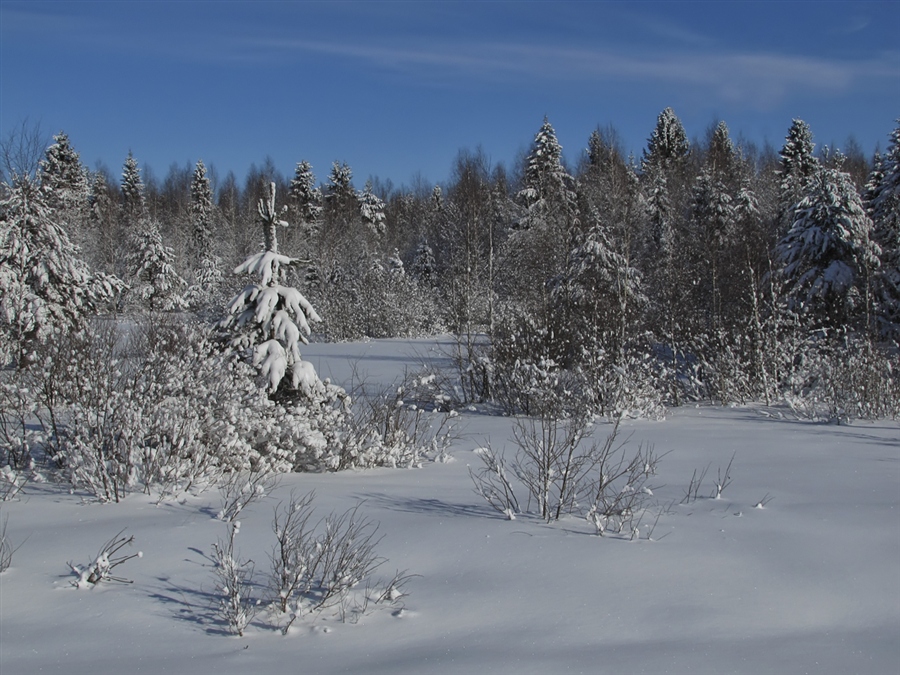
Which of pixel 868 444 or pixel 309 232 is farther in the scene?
pixel 309 232

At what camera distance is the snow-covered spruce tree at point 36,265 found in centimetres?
1680

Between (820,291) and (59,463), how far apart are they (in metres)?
19.0

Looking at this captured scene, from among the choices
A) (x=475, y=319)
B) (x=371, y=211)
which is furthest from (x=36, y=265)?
(x=371, y=211)

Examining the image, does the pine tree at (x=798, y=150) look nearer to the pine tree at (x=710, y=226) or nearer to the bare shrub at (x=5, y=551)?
the pine tree at (x=710, y=226)

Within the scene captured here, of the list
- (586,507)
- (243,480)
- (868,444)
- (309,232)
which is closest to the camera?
(586,507)

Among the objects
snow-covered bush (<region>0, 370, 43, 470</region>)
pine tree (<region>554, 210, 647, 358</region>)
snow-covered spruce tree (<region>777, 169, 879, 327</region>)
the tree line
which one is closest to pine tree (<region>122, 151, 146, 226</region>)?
the tree line

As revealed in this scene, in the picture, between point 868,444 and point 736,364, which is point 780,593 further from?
point 736,364

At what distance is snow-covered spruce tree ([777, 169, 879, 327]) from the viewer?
1916 centimetres

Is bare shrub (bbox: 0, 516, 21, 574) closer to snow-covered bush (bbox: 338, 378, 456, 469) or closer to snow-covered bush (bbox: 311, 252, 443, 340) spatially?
snow-covered bush (bbox: 338, 378, 456, 469)

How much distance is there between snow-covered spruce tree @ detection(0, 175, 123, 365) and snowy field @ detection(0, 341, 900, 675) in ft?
40.7

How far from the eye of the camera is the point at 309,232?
52.0 meters

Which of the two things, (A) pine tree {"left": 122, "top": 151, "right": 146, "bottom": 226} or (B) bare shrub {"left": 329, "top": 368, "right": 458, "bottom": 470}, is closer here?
(B) bare shrub {"left": 329, "top": 368, "right": 458, "bottom": 470}

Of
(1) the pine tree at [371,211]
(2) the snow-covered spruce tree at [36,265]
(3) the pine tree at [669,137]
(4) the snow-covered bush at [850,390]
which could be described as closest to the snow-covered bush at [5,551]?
(4) the snow-covered bush at [850,390]

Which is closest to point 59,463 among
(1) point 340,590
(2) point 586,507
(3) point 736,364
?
(1) point 340,590
